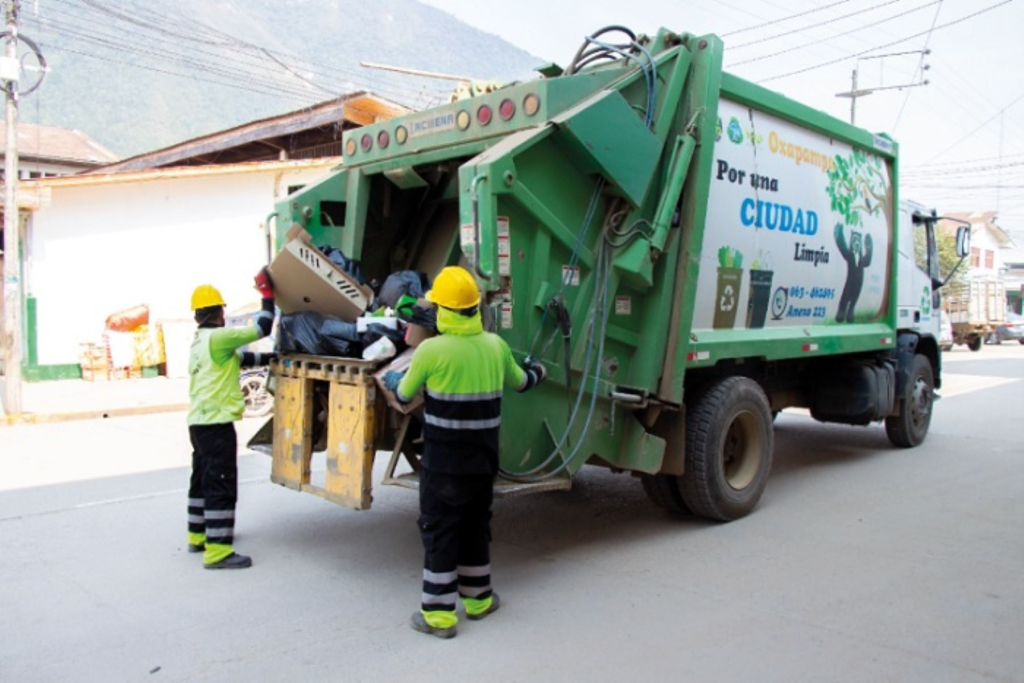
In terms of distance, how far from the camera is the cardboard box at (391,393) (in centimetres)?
419

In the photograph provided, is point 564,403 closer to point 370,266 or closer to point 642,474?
point 642,474

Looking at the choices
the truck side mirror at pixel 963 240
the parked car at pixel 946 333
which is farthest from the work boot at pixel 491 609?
the parked car at pixel 946 333

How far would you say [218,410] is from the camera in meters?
4.78

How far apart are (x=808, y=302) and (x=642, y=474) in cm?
214

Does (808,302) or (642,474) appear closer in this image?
(642,474)

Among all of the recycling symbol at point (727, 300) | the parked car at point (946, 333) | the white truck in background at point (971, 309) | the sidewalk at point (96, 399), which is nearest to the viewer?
the recycling symbol at point (727, 300)

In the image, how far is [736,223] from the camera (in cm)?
563

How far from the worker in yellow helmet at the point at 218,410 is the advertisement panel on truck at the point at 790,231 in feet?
8.94

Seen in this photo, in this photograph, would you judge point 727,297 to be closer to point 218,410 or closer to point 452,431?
point 452,431

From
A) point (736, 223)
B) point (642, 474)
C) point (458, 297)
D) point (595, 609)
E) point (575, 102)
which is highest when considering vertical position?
point (575, 102)

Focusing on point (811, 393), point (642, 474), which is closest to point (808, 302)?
point (811, 393)

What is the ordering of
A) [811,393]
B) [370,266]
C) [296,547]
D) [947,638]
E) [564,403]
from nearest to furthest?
[947,638] < [564,403] < [296,547] < [370,266] < [811,393]

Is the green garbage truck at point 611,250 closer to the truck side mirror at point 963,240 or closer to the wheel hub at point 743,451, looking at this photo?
the wheel hub at point 743,451

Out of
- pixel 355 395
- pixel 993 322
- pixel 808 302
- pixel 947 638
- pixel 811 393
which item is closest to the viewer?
pixel 947 638
